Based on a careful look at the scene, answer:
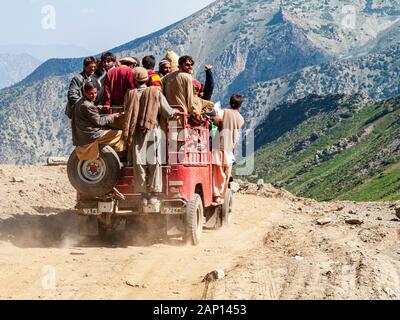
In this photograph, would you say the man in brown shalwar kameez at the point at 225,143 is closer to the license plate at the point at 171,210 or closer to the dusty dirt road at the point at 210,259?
the dusty dirt road at the point at 210,259

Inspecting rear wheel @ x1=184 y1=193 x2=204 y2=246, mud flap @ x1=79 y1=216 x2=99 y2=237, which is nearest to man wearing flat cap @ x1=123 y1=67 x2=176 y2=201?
rear wheel @ x1=184 y1=193 x2=204 y2=246

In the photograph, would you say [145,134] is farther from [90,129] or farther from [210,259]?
[210,259]

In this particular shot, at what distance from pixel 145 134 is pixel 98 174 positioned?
3.91 ft

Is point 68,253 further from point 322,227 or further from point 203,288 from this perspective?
point 322,227

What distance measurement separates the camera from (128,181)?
13.0 m

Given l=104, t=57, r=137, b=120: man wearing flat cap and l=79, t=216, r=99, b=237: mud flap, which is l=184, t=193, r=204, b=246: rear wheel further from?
l=104, t=57, r=137, b=120: man wearing flat cap

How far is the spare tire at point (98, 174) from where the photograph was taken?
12750mm

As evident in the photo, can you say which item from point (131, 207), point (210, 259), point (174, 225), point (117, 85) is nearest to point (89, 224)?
point (131, 207)

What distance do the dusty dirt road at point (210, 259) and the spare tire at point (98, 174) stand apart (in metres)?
1.15

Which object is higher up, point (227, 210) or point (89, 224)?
point (89, 224)

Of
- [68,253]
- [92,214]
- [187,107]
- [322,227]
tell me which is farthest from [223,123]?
[68,253]

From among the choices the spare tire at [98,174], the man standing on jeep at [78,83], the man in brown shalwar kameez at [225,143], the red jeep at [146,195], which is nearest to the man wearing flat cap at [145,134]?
the red jeep at [146,195]

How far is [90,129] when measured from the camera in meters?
12.7
